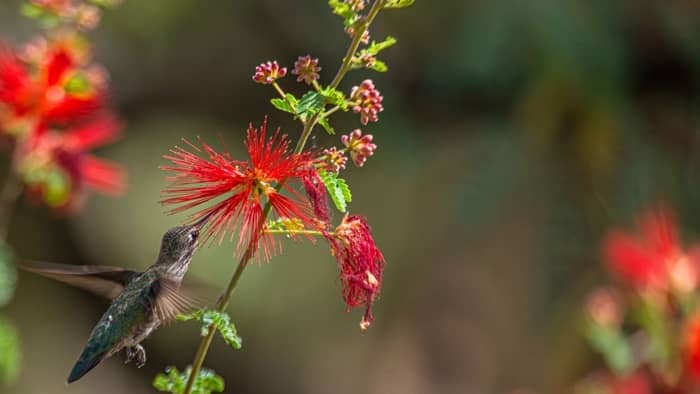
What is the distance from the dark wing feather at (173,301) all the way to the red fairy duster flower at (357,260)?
0.45 ft

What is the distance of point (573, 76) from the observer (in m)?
3.49

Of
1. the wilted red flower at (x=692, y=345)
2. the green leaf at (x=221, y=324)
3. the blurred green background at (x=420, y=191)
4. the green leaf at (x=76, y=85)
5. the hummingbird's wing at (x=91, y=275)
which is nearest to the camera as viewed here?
the green leaf at (x=221, y=324)

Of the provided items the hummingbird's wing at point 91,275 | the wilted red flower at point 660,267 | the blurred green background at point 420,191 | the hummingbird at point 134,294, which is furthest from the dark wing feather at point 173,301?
the blurred green background at point 420,191

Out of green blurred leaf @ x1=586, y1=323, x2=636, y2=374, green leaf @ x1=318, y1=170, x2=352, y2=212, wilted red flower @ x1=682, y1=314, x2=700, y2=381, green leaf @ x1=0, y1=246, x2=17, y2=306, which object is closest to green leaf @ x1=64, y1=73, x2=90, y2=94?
green leaf @ x1=0, y1=246, x2=17, y2=306

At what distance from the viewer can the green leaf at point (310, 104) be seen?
0.69 meters

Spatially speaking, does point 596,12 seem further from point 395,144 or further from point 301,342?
point 301,342

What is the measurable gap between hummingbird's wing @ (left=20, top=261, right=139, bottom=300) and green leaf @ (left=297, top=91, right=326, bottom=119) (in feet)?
1.34

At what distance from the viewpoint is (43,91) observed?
4.12 ft

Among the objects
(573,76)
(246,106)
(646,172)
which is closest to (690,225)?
(646,172)

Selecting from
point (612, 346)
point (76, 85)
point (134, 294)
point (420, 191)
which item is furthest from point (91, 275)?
point (420, 191)

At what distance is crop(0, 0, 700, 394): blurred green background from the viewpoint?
3.63 meters

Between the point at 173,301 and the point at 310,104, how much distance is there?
282 millimetres

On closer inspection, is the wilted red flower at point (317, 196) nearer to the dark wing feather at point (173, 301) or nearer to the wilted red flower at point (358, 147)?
the wilted red flower at point (358, 147)

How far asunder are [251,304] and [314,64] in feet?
9.77
